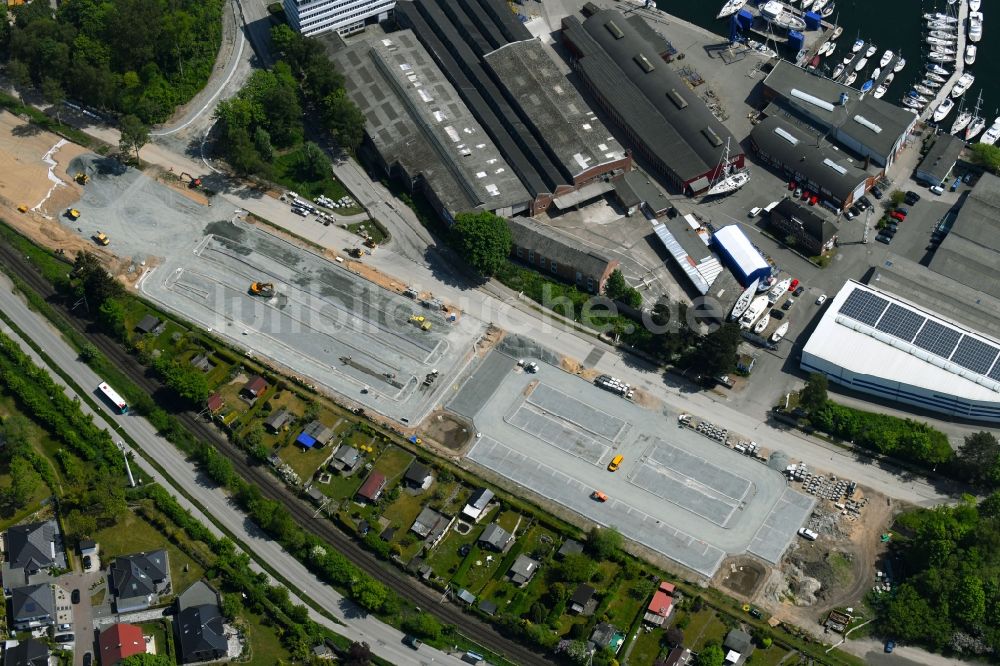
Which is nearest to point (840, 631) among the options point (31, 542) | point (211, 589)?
point (211, 589)

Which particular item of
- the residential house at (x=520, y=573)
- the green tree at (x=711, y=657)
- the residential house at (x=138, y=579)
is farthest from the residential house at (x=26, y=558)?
the green tree at (x=711, y=657)

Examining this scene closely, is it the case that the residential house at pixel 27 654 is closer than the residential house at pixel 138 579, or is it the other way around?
the residential house at pixel 27 654

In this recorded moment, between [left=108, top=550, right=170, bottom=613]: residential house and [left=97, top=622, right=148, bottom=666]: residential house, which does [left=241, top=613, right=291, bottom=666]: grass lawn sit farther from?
[left=97, top=622, right=148, bottom=666]: residential house

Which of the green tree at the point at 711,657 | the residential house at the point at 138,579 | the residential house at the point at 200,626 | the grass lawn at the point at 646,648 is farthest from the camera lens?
the residential house at the point at 138,579

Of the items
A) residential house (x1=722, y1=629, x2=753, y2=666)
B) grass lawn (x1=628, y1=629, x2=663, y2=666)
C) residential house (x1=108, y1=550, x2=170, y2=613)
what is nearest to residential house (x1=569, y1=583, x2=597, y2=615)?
grass lawn (x1=628, y1=629, x2=663, y2=666)

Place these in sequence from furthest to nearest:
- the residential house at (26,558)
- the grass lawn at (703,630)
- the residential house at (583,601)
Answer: the residential house at (26,558)
the residential house at (583,601)
the grass lawn at (703,630)

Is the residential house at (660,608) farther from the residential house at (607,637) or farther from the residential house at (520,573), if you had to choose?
the residential house at (520,573)

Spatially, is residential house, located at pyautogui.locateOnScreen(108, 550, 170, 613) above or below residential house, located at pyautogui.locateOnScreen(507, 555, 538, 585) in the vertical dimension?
below
